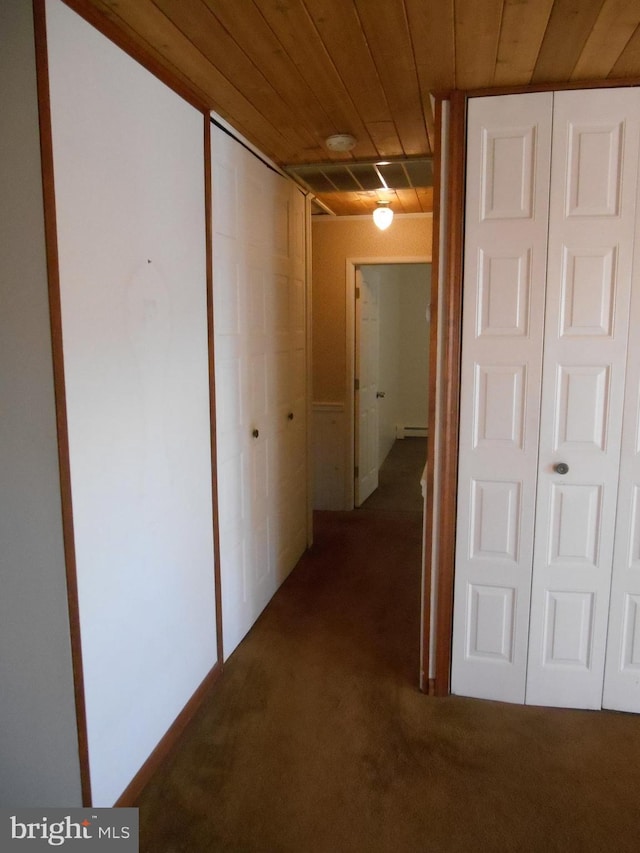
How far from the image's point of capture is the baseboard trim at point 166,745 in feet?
6.54

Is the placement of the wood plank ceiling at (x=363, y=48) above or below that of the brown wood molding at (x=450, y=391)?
above

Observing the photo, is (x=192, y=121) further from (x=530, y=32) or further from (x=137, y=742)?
(x=137, y=742)

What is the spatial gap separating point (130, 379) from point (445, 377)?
1.18m

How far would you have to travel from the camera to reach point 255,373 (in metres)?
3.17

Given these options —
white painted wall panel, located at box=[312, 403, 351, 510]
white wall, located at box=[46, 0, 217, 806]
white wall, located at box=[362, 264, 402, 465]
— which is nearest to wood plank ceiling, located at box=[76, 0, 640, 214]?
white wall, located at box=[46, 0, 217, 806]

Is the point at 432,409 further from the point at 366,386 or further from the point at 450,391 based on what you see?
the point at 366,386

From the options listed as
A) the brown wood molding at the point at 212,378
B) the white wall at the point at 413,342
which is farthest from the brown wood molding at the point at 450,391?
the white wall at the point at 413,342

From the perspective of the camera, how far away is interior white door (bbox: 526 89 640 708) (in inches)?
88.1

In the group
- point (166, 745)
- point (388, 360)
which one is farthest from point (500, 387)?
point (388, 360)

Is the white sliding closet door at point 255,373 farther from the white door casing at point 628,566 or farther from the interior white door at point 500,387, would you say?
the white door casing at point 628,566

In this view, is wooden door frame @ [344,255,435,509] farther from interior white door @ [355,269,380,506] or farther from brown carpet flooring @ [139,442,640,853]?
brown carpet flooring @ [139,442,640,853]

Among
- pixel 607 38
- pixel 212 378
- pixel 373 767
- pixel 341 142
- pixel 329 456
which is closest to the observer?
pixel 607 38

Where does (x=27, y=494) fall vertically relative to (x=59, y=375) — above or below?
below

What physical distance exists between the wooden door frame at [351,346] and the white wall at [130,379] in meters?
2.61
